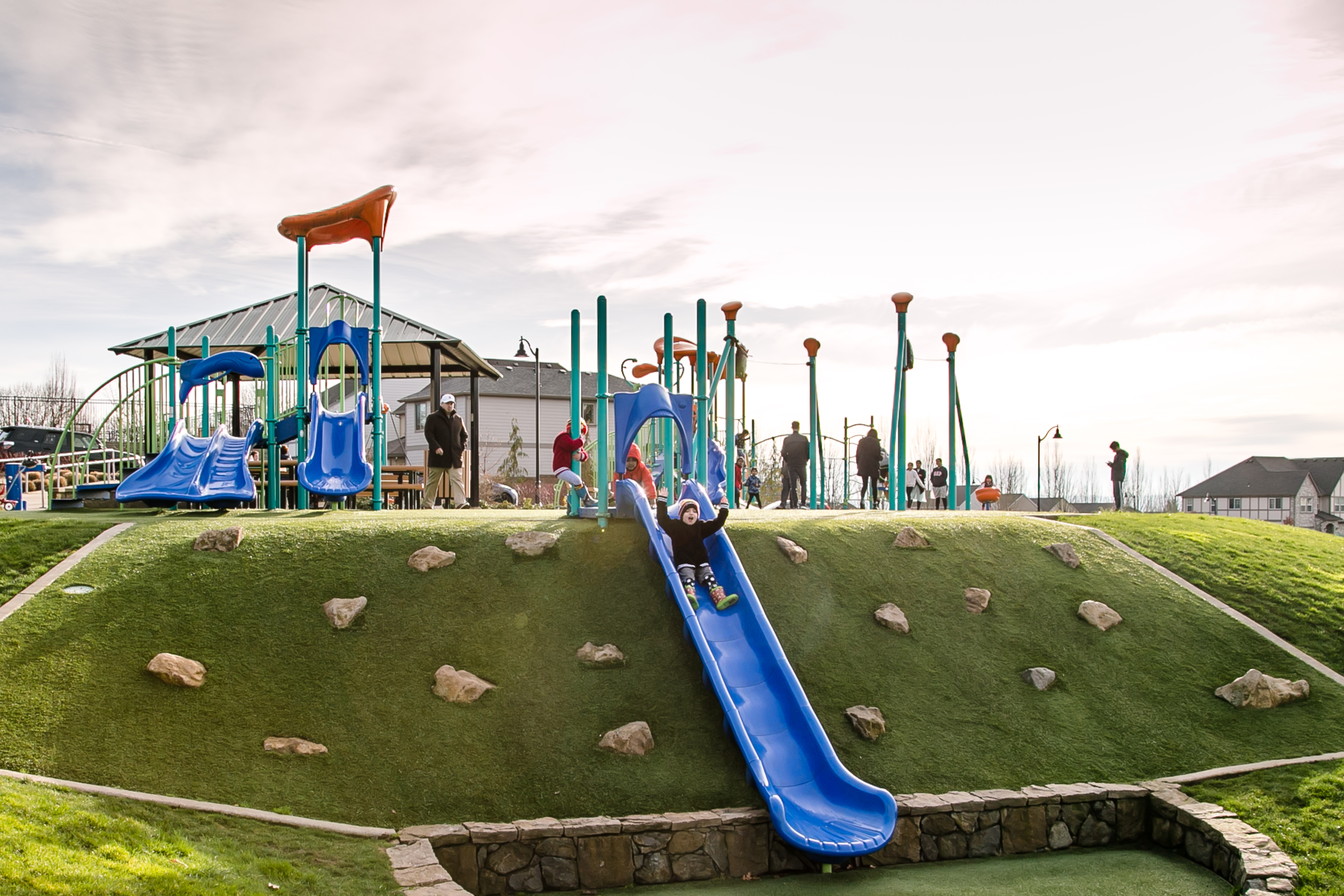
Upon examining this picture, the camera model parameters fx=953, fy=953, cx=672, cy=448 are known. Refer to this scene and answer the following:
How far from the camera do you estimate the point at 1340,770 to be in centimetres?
908

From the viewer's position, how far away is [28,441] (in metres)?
31.4

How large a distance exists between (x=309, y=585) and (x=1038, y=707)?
7.85m

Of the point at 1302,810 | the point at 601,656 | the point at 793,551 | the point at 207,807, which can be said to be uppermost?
the point at 793,551

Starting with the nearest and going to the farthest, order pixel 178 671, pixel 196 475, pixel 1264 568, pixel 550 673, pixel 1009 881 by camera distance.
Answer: pixel 1009 881 → pixel 178 671 → pixel 550 673 → pixel 196 475 → pixel 1264 568

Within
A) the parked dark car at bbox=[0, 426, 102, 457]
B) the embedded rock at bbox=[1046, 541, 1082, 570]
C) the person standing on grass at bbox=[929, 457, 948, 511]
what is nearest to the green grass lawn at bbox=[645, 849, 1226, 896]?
the embedded rock at bbox=[1046, 541, 1082, 570]

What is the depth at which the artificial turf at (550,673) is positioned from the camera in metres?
8.01

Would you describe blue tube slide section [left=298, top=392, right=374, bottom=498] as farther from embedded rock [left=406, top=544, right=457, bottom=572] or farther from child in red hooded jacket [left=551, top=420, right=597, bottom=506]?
embedded rock [left=406, top=544, right=457, bottom=572]

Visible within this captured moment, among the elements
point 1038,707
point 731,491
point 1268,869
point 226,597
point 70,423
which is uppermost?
point 70,423

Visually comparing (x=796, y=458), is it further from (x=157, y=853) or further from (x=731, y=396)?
(x=157, y=853)

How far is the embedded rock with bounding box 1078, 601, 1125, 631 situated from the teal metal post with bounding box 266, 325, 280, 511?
11294 mm

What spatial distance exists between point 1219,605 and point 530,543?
9127 millimetres

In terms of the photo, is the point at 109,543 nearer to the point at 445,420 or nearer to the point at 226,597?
the point at 226,597

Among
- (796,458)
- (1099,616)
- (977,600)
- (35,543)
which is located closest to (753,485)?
(796,458)

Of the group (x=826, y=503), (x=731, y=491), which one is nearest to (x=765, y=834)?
(x=731, y=491)
